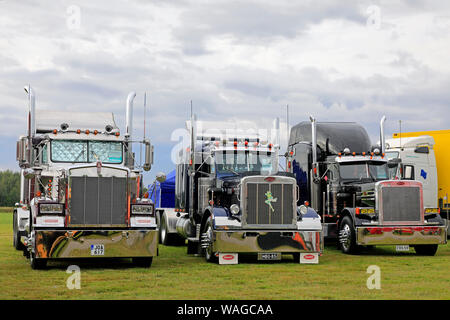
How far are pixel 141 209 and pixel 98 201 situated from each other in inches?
Result: 35.0

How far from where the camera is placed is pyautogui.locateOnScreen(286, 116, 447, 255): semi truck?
669 inches

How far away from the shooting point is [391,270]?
44.4 feet

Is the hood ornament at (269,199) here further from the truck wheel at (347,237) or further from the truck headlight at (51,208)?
the truck headlight at (51,208)

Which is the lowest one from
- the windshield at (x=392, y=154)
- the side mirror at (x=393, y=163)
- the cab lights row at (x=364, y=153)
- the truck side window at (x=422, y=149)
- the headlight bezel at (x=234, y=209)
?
the headlight bezel at (x=234, y=209)

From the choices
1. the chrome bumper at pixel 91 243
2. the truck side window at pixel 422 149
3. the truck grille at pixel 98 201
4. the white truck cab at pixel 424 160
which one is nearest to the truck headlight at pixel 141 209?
the truck grille at pixel 98 201

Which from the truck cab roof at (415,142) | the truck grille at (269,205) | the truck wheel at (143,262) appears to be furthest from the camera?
the truck cab roof at (415,142)

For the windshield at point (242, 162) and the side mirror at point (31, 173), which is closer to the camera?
the side mirror at point (31, 173)

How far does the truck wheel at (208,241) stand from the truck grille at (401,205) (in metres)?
4.72

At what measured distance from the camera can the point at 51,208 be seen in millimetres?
12992

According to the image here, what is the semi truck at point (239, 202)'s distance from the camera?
14.5 meters

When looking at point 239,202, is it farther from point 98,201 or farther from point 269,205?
point 98,201

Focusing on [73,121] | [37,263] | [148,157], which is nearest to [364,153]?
[148,157]

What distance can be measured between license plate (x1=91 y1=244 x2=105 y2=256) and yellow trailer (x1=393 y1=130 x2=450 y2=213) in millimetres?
14076
